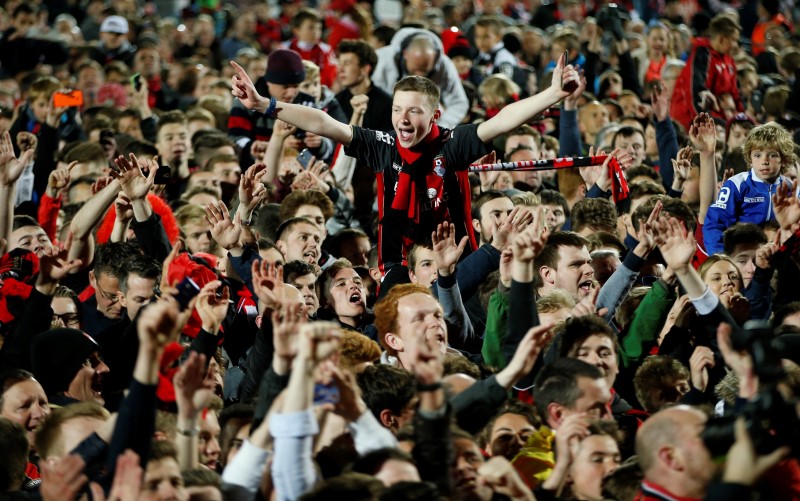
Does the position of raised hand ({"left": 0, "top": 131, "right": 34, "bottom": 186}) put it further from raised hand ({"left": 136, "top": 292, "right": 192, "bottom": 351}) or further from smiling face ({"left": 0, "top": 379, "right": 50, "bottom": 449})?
raised hand ({"left": 136, "top": 292, "right": 192, "bottom": 351})

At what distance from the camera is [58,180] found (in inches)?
327

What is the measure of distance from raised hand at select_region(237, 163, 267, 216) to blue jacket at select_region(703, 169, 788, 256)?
3.23m

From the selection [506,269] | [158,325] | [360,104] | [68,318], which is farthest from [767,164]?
[158,325]

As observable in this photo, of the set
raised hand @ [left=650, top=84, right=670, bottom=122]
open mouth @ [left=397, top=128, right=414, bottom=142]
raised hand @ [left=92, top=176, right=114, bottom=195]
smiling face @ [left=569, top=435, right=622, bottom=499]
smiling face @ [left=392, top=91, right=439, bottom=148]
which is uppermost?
raised hand @ [left=650, top=84, right=670, bottom=122]

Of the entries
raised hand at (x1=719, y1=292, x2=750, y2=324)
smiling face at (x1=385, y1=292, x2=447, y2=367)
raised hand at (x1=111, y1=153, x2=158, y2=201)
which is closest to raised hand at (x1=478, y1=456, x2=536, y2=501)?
smiling face at (x1=385, y1=292, x2=447, y2=367)

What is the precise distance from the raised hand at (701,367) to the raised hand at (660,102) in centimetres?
436

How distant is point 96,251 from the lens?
24.8ft

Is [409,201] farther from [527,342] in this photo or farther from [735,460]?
[735,460]

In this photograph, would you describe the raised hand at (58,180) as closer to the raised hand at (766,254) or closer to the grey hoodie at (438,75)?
the grey hoodie at (438,75)

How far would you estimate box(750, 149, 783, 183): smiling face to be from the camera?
8.49m

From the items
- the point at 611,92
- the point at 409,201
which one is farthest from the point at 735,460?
the point at 611,92

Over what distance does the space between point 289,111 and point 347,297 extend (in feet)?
3.77

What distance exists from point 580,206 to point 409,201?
1738mm

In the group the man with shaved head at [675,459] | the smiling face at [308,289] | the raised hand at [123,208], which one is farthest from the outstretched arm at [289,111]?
the man with shaved head at [675,459]
